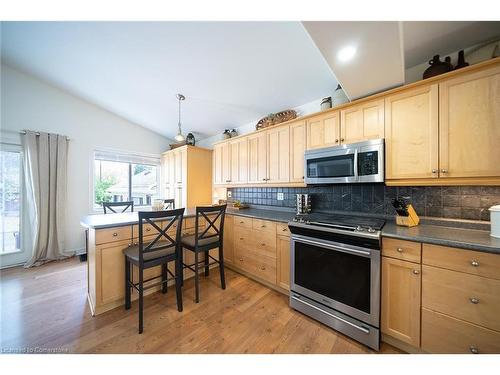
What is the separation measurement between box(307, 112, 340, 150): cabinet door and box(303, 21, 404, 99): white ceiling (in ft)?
1.18

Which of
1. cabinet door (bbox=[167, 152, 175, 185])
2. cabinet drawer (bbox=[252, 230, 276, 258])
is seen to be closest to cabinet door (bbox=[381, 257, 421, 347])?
cabinet drawer (bbox=[252, 230, 276, 258])

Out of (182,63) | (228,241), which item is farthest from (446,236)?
(182,63)

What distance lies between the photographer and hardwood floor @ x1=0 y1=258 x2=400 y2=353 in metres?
1.44

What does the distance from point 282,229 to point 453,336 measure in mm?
1444

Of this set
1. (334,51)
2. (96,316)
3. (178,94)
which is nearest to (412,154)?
(334,51)

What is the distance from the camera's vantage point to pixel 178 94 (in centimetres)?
293

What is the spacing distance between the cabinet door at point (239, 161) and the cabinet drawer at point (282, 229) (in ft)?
3.75

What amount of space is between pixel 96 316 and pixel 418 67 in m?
4.13

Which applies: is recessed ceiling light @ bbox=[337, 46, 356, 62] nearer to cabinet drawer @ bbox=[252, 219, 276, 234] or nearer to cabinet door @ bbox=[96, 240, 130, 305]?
cabinet drawer @ bbox=[252, 219, 276, 234]

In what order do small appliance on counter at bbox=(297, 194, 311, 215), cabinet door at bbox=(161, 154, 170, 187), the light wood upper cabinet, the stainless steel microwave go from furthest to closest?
cabinet door at bbox=(161, 154, 170, 187) → the light wood upper cabinet → small appliance on counter at bbox=(297, 194, 311, 215) → the stainless steel microwave

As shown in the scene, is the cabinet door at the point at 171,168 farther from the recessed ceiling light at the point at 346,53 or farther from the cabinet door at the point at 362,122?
the recessed ceiling light at the point at 346,53

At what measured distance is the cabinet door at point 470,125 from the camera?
1329 mm

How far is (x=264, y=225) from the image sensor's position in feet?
7.70
